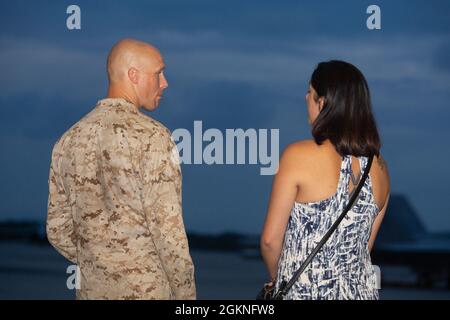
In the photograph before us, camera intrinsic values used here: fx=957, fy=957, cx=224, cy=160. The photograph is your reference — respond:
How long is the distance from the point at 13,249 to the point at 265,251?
190 inches

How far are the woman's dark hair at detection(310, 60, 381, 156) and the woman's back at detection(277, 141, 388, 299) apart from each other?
43mm

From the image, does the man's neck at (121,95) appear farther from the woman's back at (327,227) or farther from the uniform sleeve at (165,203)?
the woman's back at (327,227)

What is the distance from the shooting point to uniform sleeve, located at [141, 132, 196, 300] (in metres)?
2.56

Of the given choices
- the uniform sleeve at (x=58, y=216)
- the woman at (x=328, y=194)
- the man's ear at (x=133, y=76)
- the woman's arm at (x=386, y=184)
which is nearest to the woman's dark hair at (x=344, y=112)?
the woman at (x=328, y=194)

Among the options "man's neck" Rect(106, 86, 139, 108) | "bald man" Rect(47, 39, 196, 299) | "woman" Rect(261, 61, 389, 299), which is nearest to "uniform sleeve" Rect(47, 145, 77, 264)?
"bald man" Rect(47, 39, 196, 299)

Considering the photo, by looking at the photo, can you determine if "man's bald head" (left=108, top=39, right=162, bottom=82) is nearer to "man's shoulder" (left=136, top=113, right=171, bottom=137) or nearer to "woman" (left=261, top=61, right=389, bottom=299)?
"man's shoulder" (left=136, top=113, right=171, bottom=137)

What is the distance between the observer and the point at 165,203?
101 inches

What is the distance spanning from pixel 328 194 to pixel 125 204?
553 millimetres

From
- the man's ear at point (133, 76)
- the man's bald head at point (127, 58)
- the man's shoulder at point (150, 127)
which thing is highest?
the man's bald head at point (127, 58)

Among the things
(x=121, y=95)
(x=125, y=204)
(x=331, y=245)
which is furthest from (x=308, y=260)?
(x=121, y=95)

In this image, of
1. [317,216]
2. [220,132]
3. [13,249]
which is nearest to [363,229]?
[317,216]

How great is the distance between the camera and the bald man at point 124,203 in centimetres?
256

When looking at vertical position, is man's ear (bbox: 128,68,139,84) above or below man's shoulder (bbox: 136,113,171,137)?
above

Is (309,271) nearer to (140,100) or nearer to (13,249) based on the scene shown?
(140,100)
